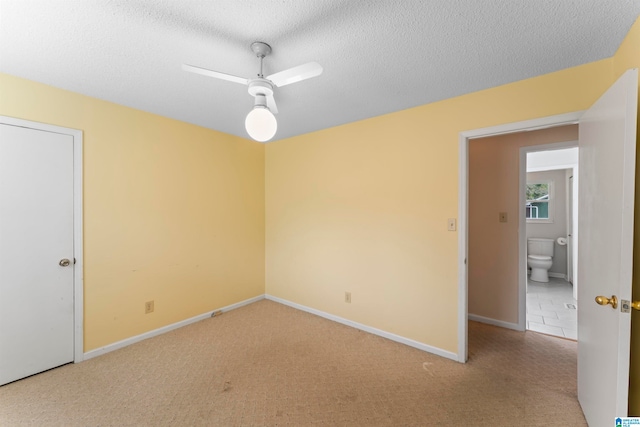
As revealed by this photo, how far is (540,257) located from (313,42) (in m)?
5.53

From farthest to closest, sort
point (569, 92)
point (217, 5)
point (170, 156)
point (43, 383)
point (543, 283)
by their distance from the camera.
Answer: point (543, 283), point (170, 156), point (43, 383), point (569, 92), point (217, 5)

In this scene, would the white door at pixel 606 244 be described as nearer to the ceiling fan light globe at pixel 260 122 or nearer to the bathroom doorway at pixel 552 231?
the ceiling fan light globe at pixel 260 122

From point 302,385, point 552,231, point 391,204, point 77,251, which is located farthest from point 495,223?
point 77,251

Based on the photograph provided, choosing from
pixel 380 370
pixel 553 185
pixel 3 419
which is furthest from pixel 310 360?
pixel 553 185

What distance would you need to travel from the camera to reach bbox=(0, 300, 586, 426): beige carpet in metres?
1.67

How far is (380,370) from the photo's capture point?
7.13ft

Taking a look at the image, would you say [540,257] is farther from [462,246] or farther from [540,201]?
[462,246]

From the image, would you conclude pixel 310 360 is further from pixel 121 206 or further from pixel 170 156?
pixel 170 156

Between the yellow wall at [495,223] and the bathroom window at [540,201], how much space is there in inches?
129

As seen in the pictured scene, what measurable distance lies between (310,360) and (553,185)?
19.5 ft

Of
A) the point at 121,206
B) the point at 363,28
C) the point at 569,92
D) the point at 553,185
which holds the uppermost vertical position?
the point at 363,28

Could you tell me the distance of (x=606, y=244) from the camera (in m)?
1.34

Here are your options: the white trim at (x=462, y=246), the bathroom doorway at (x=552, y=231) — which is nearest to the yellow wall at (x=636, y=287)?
the white trim at (x=462, y=246)

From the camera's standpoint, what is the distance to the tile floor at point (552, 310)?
9.47 ft
